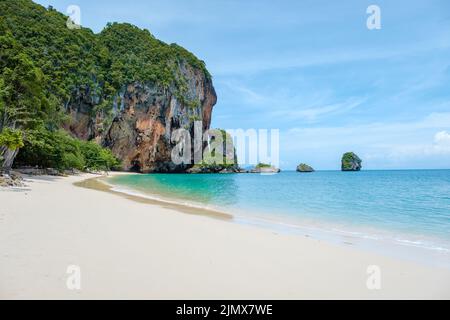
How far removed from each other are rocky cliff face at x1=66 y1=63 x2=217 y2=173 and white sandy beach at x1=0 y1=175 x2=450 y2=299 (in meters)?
72.1

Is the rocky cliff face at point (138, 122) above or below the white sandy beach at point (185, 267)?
above

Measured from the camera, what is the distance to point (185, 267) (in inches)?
190

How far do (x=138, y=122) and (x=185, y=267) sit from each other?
3132 inches

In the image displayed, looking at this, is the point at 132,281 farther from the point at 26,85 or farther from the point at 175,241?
the point at 26,85

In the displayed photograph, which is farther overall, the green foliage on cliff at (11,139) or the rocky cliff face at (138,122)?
the rocky cliff face at (138,122)

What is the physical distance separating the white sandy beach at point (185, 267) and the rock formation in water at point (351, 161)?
15565 cm

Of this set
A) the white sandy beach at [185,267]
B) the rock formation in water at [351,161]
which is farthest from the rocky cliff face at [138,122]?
the rock formation in water at [351,161]

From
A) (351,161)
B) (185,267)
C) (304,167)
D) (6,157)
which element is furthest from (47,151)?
(351,161)

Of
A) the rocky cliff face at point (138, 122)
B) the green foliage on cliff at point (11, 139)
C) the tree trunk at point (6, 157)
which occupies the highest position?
the rocky cliff face at point (138, 122)

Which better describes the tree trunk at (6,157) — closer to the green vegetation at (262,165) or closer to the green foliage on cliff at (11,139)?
the green foliage on cliff at (11,139)

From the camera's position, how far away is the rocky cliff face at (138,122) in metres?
73.5

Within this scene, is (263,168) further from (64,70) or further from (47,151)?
(47,151)

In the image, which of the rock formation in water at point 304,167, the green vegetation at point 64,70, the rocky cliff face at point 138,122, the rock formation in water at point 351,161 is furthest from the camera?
the rock formation in water at point 304,167
